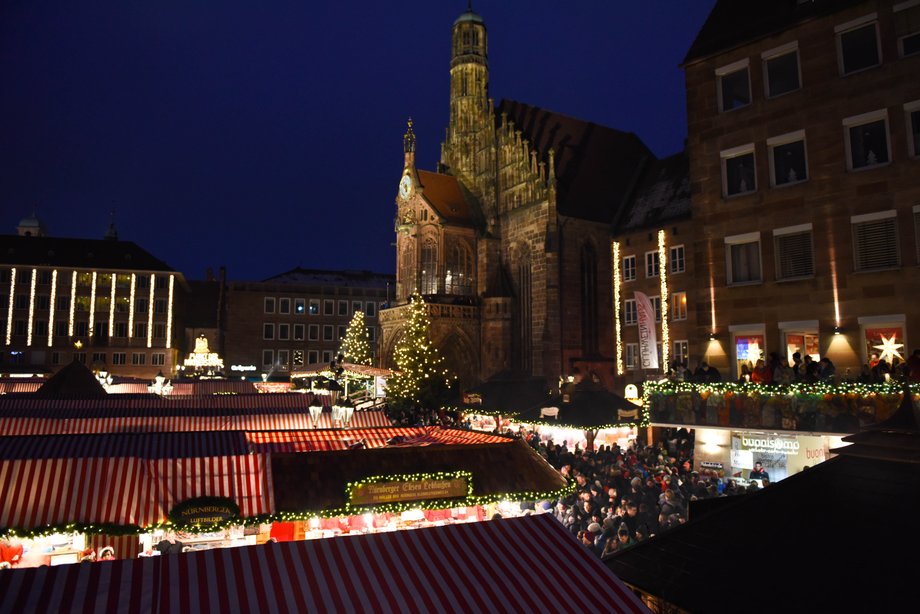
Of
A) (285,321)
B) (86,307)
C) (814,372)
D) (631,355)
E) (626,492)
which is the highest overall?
(86,307)

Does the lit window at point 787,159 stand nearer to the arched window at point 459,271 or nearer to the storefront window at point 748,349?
the storefront window at point 748,349

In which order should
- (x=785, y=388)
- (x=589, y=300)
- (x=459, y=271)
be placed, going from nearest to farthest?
1. (x=785, y=388)
2. (x=589, y=300)
3. (x=459, y=271)

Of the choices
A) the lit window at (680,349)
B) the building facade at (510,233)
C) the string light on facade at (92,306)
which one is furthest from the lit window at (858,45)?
the string light on facade at (92,306)

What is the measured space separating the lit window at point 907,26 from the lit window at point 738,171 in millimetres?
4766

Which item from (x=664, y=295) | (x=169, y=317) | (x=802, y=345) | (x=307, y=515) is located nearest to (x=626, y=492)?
→ (x=307, y=515)

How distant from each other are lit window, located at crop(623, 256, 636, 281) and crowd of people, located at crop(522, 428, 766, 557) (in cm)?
2062

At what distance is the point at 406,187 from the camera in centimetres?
5141

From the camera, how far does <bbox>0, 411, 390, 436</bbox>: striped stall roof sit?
1767 centimetres

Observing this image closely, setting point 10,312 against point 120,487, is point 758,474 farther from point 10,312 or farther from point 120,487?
point 10,312

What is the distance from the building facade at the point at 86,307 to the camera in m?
66.0

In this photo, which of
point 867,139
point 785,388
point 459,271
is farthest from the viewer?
point 459,271

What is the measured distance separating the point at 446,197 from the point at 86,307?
1681 inches

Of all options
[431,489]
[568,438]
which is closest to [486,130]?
[568,438]

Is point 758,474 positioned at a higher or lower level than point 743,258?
lower
